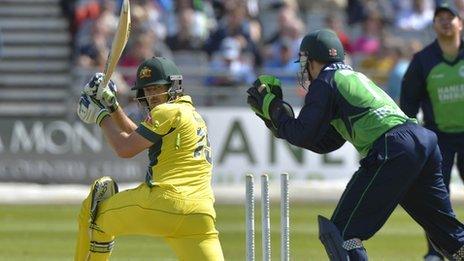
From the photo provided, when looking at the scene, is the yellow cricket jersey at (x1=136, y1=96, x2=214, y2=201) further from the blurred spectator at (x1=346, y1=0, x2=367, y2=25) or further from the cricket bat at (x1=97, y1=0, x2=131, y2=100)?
the blurred spectator at (x1=346, y1=0, x2=367, y2=25)

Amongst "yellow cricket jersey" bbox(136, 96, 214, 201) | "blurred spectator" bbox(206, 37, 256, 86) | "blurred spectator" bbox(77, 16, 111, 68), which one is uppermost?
"yellow cricket jersey" bbox(136, 96, 214, 201)

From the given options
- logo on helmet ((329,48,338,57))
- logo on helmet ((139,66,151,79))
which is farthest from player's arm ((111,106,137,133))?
logo on helmet ((329,48,338,57))

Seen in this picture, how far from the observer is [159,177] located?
741 cm

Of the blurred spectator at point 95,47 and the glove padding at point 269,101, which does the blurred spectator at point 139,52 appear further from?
the glove padding at point 269,101

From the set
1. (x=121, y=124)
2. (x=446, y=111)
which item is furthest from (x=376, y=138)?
(x=446, y=111)

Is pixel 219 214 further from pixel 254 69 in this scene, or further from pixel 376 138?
pixel 376 138

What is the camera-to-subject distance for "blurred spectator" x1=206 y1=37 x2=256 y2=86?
18047 millimetres

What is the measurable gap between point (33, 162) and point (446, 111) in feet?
27.0

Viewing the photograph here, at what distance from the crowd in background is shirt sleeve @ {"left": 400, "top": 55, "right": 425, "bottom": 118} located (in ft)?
22.5

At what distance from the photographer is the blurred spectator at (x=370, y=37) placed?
62.5 ft

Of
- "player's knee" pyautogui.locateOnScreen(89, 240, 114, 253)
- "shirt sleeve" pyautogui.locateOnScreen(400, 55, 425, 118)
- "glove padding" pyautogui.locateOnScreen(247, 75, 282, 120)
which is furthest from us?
"shirt sleeve" pyautogui.locateOnScreen(400, 55, 425, 118)

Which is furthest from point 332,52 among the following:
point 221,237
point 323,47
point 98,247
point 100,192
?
point 221,237

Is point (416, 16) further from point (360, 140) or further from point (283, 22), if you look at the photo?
point (360, 140)

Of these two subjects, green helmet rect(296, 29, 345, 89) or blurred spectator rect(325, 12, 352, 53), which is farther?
blurred spectator rect(325, 12, 352, 53)
